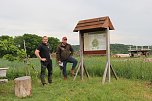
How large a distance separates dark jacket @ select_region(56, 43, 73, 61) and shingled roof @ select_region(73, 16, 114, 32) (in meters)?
0.81

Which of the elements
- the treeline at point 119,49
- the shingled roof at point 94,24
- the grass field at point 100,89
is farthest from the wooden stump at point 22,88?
the treeline at point 119,49

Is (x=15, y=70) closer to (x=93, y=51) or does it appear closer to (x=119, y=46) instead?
(x=93, y=51)

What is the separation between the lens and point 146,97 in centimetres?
825

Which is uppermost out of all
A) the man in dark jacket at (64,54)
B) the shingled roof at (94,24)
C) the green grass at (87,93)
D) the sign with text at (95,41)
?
the shingled roof at (94,24)

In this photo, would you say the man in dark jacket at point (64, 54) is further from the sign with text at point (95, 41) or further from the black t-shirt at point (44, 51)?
the black t-shirt at point (44, 51)

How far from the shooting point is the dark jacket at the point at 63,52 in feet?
40.5

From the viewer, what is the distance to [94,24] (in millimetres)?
11500

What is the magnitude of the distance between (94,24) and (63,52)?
187 centimetres

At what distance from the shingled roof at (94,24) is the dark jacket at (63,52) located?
0.81 metres

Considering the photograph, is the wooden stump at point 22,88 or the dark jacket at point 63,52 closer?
the wooden stump at point 22,88

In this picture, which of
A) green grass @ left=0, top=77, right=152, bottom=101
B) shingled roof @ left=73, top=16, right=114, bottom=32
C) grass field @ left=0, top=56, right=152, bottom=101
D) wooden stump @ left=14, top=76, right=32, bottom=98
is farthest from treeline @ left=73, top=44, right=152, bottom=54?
wooden stump @ left=14, top=76, right=32, bottom=98

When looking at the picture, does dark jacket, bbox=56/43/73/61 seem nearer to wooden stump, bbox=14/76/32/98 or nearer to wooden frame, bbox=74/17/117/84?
wooden frame, bbox=74/17/117/84

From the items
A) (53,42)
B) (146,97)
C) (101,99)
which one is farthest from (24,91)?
(53,42)

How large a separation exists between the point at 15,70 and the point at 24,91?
511 cm
